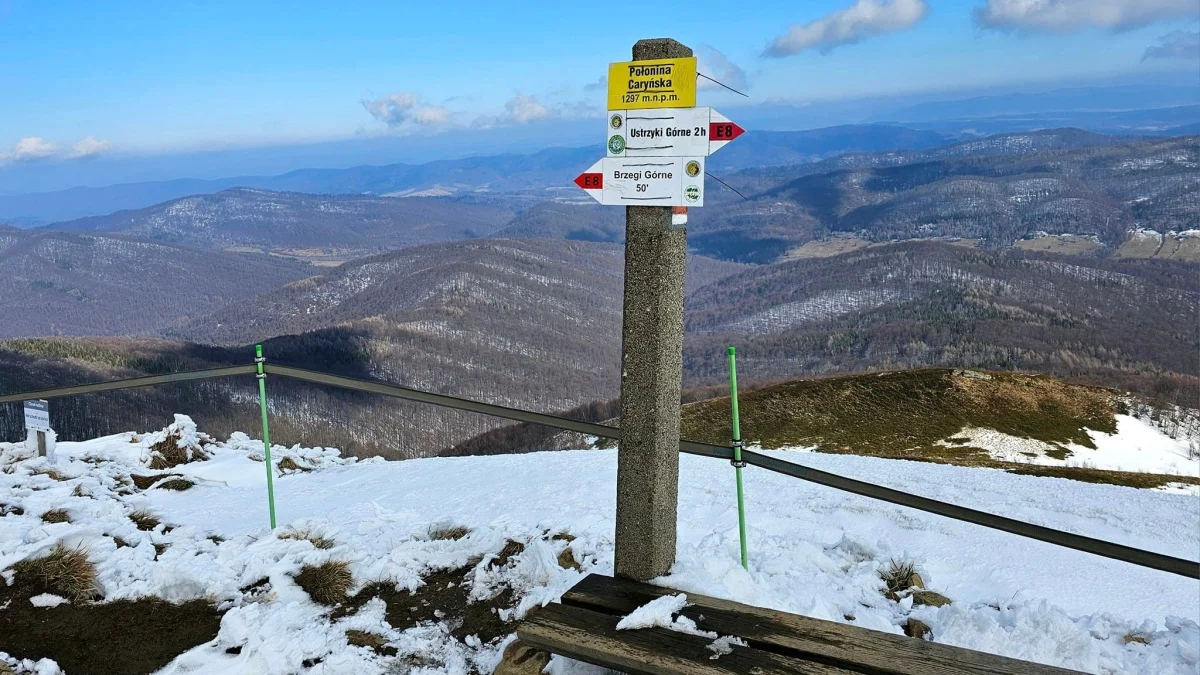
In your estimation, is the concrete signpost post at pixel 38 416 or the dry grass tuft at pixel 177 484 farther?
the dry grass tuft at pixel 177 484

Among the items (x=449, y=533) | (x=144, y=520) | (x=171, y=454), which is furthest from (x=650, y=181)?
(x=171, y=454)

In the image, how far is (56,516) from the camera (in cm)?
779

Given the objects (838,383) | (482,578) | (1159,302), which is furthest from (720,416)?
(1159,302)

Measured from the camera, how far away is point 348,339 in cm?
17212

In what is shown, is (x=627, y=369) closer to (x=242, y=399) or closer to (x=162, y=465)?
(x=162, y=465)

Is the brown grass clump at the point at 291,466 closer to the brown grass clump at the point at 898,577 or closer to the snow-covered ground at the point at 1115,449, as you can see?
the brown grass clump at the point at 898,577

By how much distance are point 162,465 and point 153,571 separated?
669 centimetres

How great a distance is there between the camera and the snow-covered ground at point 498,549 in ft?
16.7

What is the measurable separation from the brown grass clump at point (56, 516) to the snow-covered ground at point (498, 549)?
0.38 ft

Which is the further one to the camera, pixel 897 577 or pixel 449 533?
pixel 449 533

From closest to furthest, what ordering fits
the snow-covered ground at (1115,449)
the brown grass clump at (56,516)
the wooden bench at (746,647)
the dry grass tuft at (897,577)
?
1. the wooden bench at (746,647)
2. the dry grass tuft at (897,577)
3. the brown grass clump at (56,516)
4. the snow-covered ground at (1115,449)

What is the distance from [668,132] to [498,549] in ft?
12.6

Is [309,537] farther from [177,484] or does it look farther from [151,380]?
[177,484]

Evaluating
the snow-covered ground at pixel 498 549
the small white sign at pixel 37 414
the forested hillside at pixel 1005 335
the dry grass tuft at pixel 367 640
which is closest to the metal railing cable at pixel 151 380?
the small white sign at pixel 37 414
